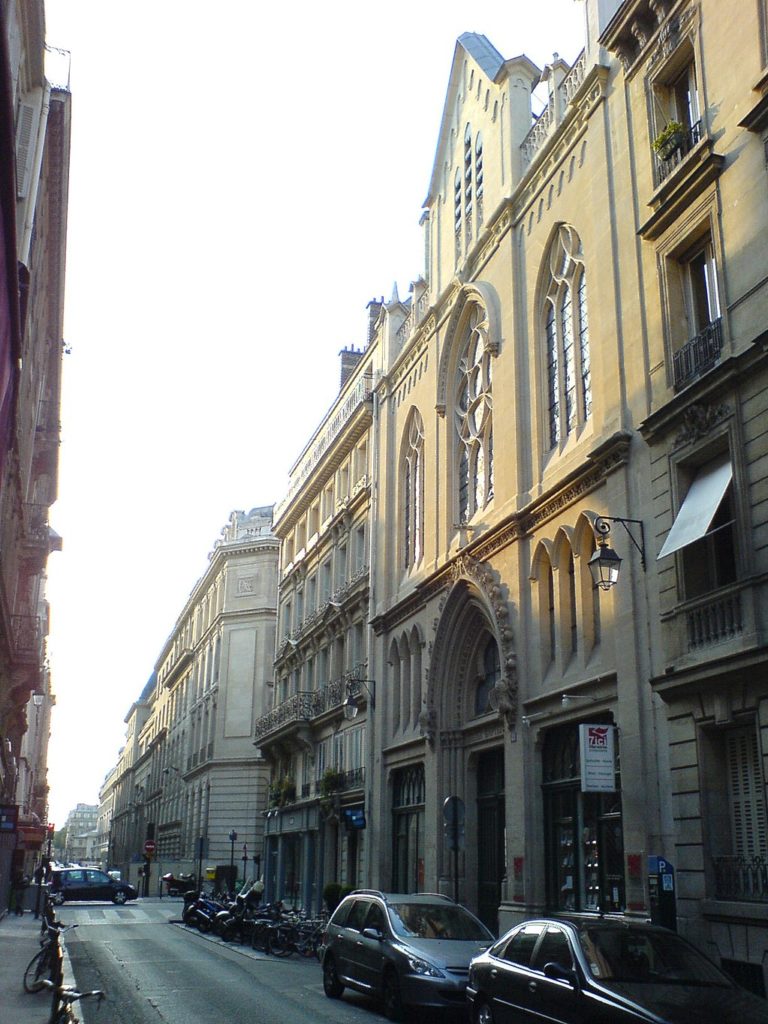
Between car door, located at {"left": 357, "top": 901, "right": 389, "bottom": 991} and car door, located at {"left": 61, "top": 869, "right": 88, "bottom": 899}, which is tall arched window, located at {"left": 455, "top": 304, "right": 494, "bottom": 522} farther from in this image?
car door, located at {"left": 61, "top": 869, "right": 88, "bottom": 899}

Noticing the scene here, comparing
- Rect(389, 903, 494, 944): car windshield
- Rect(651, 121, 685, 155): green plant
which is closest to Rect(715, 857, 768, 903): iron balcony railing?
Rect(389, 903, 494, 944): car windshield

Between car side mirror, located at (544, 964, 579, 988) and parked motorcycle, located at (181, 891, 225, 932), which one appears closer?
car side mirror, located at (544, 964, 579, 988)

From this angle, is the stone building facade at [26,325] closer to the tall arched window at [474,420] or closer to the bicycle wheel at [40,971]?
the bicycle wheel at [40,971]

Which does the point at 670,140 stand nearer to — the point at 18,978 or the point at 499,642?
the point at 499,642

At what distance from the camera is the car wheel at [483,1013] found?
12.0 m

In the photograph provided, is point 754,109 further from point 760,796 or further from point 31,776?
point 31,776

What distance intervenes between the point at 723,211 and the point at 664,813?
30.6ft

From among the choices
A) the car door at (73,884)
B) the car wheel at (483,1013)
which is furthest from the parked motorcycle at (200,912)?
the car wheel at (483,1013)

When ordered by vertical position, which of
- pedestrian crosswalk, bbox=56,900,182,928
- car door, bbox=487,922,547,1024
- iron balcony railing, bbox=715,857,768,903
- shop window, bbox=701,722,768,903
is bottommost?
pedestrian crosswalk, bbox=56,900,182,928

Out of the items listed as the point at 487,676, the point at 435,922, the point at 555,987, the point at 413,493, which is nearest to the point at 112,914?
the point at 413,493

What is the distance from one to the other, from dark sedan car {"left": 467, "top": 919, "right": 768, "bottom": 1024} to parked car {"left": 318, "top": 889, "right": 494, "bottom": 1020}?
211 centimetres

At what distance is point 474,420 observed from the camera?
27.8 m

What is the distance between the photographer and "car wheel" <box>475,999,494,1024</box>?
12.0 meters

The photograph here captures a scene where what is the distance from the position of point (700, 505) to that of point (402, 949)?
7.71m
